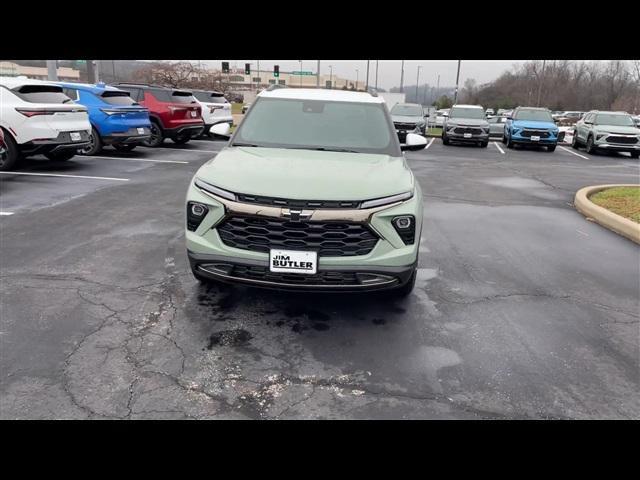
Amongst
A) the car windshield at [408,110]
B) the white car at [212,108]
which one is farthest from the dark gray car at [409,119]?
the white car at [212,108]

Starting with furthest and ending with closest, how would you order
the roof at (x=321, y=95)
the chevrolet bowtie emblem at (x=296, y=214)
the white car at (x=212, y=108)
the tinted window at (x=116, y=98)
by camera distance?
the white car at (x=212, y=108)
the tinted window at (x=116, y=98)
the roof at (x=321, y=95)
the chevrolet bowtie emblem at (x=296, y=214)

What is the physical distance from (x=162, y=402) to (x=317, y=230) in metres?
1.52

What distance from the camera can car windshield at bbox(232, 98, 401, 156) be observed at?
498cm

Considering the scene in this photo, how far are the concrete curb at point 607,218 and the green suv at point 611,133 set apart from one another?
12.1 meters

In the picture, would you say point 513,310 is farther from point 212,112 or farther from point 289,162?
point 212,112

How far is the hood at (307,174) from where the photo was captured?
3699mm

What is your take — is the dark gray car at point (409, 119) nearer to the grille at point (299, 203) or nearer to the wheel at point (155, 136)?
the wheel at point (155, 136)

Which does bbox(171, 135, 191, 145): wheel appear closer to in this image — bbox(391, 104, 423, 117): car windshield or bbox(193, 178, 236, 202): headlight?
bbox(391, 104, 423, 117): car windshield

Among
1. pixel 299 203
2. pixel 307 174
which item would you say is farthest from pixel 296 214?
pixel 307 174

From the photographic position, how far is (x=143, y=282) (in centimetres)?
478

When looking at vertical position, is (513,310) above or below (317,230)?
below

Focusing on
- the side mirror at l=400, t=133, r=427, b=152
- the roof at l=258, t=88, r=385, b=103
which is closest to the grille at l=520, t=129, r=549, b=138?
the side mirror at l=400, t=133, r=427, b=152

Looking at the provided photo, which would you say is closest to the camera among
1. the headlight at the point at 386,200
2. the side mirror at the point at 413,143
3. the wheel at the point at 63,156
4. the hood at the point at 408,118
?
the headlight at the point at 386,200
